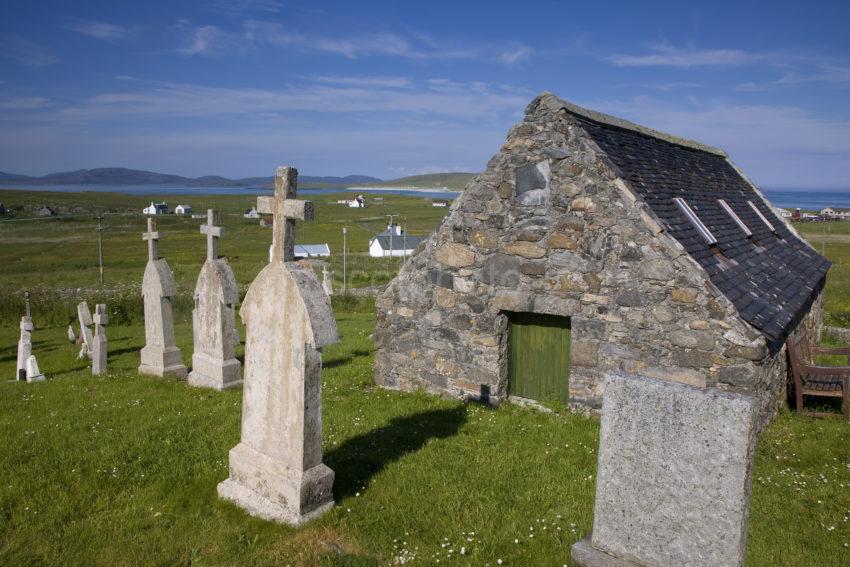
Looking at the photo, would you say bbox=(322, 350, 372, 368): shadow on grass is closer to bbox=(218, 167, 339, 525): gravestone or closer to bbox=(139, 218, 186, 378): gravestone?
bbox=(139, 218, 186, 378): gravestone

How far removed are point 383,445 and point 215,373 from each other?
4.57m

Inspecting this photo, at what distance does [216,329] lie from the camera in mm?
10758

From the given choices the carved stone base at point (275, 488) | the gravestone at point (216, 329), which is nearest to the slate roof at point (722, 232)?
the carved stone base at point (275, 488)

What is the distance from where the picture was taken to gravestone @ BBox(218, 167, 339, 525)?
17.9 ft

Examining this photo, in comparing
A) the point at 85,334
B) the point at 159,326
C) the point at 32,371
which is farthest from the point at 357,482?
the point at 85,334

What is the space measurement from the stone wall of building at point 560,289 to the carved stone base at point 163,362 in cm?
419

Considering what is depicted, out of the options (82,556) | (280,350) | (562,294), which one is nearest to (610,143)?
(562,294)

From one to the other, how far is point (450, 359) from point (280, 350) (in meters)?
5.25

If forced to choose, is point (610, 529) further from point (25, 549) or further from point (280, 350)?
point (25, 549)

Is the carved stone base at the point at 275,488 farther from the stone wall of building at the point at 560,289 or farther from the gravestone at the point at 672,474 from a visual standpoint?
the stone wall of building at the point at 560,289

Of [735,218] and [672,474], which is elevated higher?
[735,218]

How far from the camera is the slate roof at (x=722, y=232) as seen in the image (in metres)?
8.89

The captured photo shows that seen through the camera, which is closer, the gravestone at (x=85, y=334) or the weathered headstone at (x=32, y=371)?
the weathered headstone at (x=32, y=371)

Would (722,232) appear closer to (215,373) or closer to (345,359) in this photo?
(345,359)
